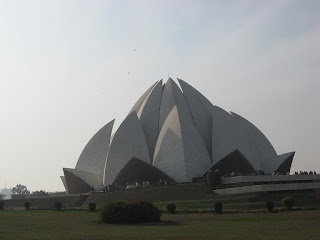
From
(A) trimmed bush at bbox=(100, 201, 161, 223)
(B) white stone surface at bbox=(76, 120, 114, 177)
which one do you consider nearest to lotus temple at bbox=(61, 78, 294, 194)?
(B) white stone surface at bbox=(76, 120, 114, 177)

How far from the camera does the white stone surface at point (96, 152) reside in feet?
163

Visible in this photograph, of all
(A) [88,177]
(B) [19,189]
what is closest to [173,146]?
(A) [88,177]

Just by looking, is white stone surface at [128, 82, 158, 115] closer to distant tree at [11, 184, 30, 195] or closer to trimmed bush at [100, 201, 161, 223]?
trimmed bush at [100, 201, 161, 223]

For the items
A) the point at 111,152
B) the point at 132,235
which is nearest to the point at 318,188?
the point at 111,152

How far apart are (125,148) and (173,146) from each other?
4769 mm

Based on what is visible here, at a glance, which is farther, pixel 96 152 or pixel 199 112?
pixel 96 152

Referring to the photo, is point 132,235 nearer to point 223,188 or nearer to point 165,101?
point 223,188

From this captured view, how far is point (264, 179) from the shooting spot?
36406 millimetres

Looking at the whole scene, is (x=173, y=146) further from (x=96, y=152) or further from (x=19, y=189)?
(x=19, y=189)

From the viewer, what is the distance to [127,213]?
2153cm

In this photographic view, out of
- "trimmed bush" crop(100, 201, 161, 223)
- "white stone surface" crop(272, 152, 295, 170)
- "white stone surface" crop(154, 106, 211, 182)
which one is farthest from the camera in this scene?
"white stone surface" crop(272, 152, 295, 170)

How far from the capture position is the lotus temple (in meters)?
43.2

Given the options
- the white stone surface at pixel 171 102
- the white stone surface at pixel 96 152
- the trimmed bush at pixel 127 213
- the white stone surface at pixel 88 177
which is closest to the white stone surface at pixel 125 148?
the white stone surface at pixel 88 177

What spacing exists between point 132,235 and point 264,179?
2273cm
